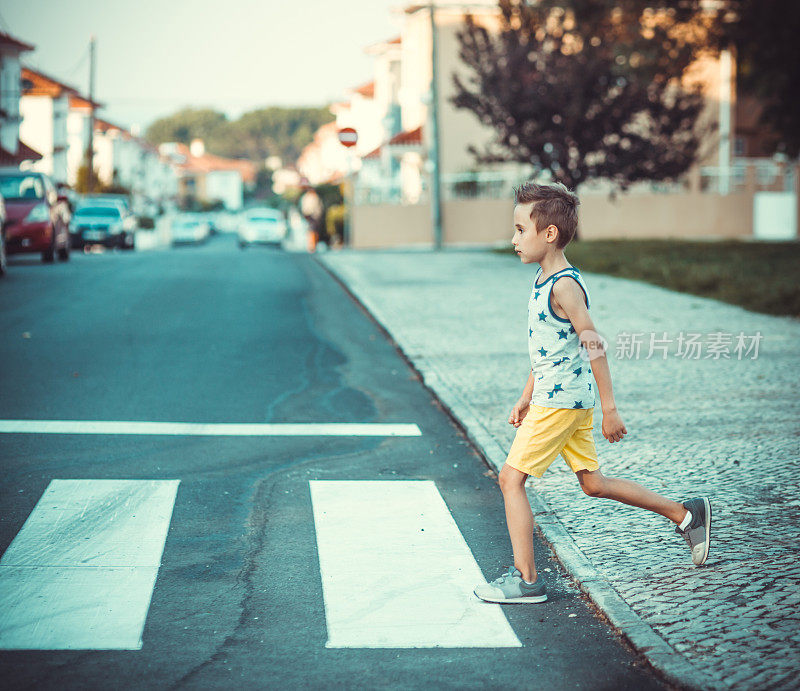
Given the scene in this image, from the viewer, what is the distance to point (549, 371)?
14.4 ft

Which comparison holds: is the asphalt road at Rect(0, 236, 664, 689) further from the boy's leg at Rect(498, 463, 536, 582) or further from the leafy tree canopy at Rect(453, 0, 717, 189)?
the leafy tree canopy at Rect(453, 0, 717, 189)

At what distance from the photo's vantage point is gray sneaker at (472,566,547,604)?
4383mm

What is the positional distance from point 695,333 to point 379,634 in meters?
8.55

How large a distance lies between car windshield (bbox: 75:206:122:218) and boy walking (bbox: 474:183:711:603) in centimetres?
3255

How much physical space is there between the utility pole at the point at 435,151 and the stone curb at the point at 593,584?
24405 mm

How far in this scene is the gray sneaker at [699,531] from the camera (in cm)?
459

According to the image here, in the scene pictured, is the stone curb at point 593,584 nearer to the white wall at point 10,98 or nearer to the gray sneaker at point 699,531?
the gray sneaker at point 699,531

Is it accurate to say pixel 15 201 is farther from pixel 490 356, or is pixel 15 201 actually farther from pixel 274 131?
pixel 274 131

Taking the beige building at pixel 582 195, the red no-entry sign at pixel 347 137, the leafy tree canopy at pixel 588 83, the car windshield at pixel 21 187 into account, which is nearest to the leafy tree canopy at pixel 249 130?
the beige building at pixel 582 195

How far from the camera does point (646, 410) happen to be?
805cm

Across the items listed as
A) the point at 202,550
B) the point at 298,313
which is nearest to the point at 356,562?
the point at 202,550

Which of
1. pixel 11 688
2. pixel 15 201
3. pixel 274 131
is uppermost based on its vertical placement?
pixel 274 131

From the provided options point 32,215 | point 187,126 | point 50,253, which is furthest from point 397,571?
point 187,126

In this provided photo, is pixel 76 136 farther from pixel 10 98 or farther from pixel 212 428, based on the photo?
pixel 212 428
